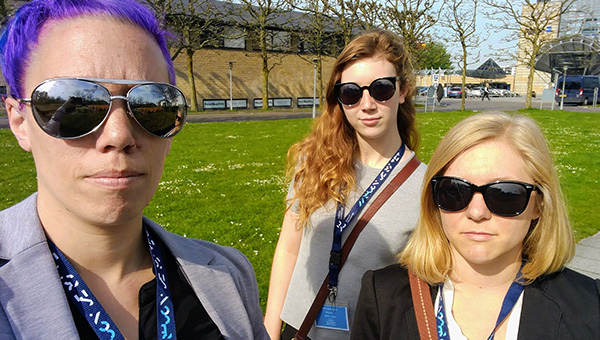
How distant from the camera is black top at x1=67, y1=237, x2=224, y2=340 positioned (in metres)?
1.31

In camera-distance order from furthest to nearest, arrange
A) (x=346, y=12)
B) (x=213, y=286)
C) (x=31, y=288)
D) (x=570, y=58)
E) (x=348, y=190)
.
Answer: (x=570, y=58)
(x=346, y=12)
(x=348, y=190)
(x=213, y=286)
(x=31, y=288)

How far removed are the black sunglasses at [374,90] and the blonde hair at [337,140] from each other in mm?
120

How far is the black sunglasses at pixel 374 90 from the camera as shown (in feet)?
8.04

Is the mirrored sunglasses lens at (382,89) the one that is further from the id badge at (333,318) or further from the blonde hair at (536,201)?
the id badge at (333,318)

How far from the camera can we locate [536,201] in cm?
185

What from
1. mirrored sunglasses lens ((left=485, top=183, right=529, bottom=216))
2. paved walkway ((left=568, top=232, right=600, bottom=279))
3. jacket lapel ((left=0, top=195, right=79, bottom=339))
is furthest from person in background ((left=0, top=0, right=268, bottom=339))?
paved walkway ((left=568, top=232, right=600, bottom=279))

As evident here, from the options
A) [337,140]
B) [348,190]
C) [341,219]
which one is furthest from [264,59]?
[341,219]

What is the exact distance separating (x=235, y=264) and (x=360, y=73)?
4.56ft

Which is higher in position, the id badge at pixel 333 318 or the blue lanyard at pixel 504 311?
the blue lanyard at pixel 504 311

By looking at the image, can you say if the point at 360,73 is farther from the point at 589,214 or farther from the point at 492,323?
the point at 589,214

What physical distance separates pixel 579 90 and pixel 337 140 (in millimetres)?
41102

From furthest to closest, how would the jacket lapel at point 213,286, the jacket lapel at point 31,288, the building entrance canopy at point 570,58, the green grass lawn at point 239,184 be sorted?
the building entrance canopy at point 570,58 < the green grass lawn at point 239,184 < the jacket lapel at point 213,286 < the jacket lapel at point 31,288

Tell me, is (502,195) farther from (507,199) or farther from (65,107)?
(65,107)

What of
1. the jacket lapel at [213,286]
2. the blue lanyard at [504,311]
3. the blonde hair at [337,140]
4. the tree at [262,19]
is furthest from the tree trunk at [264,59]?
the jacket lapel at [213,286]
